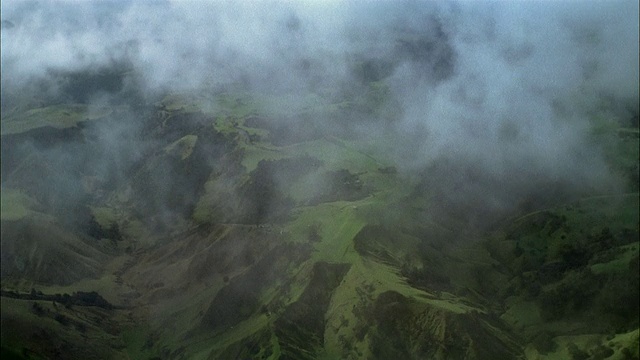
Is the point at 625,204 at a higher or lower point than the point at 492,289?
higher

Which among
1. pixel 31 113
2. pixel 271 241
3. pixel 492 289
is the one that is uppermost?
pixel 31 113

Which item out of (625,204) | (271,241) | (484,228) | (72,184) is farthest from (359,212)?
(72,184)

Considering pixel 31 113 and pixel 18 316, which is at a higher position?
pixel 31 113

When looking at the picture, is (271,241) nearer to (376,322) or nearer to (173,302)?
(173,302)

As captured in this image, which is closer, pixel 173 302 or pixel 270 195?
pixel 173 302

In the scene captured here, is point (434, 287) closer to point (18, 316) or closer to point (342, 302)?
point (342, 302)

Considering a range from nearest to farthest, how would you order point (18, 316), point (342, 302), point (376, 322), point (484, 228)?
point (18, 316)
point (376, 322)
point (342, 302)
point (484, 228)

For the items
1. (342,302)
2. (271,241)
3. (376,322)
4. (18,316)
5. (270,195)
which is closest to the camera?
(18,316)

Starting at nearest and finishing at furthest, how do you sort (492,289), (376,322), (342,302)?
(376,322) < (342,302) < (492,289)

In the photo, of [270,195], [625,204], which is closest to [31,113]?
[270,195]
